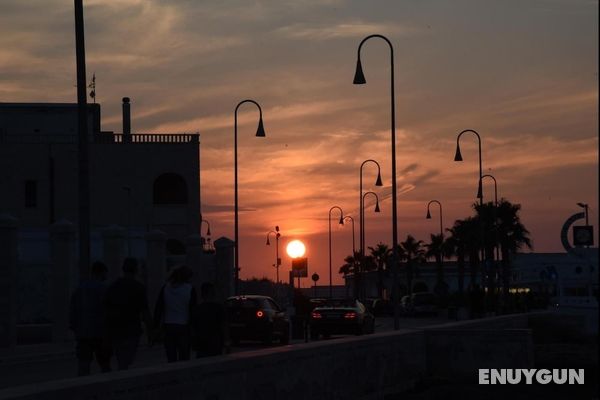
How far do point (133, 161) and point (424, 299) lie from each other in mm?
24334

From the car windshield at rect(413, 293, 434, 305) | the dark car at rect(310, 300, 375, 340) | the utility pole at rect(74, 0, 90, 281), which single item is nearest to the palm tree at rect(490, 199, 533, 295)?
the car windshield at rect(413, 293, 434, 305)

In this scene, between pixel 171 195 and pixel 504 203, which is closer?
pixel 171 195

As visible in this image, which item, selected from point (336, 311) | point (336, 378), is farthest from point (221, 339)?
point (336, 311)

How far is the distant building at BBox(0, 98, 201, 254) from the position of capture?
7488cm

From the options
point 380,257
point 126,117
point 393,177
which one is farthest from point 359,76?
point 380,257

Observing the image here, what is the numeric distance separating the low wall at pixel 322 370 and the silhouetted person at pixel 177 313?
79.3 inches

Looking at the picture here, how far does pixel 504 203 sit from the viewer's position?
91312 mm

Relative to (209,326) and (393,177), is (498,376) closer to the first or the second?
(209,326)

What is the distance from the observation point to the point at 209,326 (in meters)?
15.9

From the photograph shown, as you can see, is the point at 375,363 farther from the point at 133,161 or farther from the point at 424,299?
the point at 424,299

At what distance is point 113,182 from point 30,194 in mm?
5444

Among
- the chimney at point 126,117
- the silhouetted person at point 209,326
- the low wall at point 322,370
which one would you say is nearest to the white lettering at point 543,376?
the low wall at point 322,370

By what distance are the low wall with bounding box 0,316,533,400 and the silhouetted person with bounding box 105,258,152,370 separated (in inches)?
85.2

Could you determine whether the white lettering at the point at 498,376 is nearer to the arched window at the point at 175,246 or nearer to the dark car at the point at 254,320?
the dark car at the point at 254,320
